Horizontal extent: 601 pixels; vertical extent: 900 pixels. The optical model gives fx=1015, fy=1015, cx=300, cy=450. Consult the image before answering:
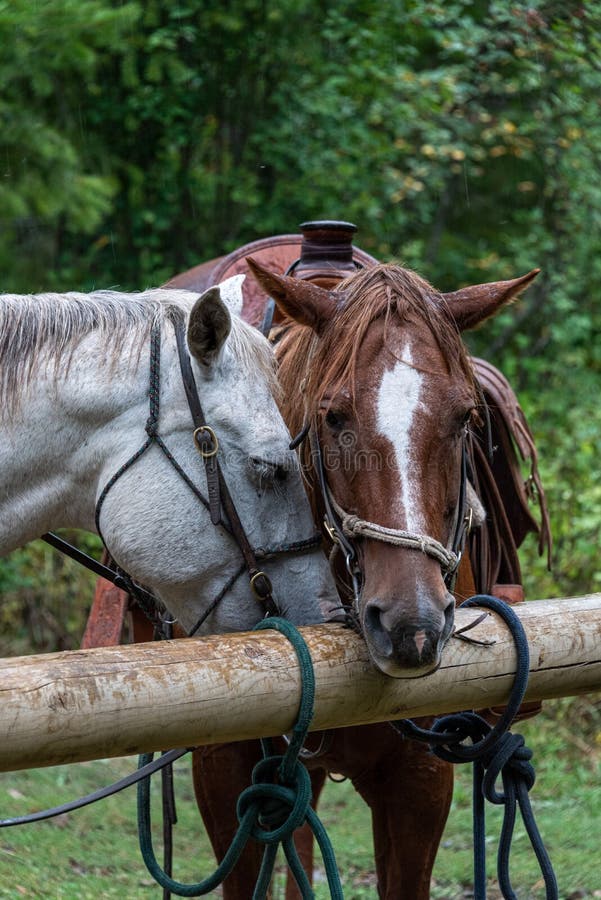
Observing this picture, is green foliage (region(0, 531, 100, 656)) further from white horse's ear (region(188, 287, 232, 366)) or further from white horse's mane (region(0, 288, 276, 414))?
white horse's ear (region(188, 287, 232, 366))

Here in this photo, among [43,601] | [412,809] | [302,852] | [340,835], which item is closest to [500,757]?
[412,809]

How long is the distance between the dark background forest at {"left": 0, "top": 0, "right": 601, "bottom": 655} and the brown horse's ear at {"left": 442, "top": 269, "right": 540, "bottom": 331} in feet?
18.3

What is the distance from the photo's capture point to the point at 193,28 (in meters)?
8.86

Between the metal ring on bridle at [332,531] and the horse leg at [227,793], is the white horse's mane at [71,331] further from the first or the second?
the horse leg at [227,793]

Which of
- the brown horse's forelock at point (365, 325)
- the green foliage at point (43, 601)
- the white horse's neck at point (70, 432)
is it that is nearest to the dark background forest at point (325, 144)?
the green foliage at point (43, 601)

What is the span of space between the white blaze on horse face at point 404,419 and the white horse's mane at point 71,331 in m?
0.40

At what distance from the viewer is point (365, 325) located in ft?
7.04

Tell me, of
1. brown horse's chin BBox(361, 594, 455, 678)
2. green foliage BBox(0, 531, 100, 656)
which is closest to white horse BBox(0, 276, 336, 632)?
brown horse's chin BBox(361, 594, 455, 678)

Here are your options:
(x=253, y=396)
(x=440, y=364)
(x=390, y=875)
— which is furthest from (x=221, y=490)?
(x=390, y=875)

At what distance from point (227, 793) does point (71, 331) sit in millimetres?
1279

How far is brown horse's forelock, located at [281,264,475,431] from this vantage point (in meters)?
2.14

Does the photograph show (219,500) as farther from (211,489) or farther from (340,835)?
(340,835)

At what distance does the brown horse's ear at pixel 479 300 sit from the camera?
2.28 metres

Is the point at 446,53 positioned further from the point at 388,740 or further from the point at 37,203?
the point at 388,740
